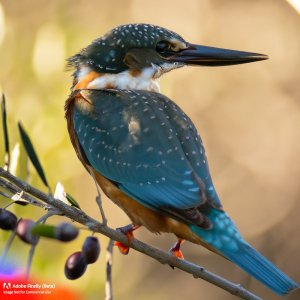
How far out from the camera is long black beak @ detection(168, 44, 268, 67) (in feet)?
11.3

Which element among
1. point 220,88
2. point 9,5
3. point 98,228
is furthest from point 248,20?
point 98,228

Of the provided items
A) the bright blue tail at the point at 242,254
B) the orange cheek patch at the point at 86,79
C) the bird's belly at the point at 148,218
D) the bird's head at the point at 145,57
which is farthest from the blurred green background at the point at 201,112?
the bright blue tail at the point at 242,254

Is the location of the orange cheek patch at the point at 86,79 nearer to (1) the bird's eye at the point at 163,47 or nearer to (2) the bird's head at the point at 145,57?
(2) the bird's head at the point at 145,57

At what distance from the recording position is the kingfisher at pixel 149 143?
273 cm

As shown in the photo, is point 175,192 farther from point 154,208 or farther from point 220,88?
point 220,88

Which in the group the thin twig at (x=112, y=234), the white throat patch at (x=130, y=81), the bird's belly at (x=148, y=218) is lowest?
the bird's belly at (x=148, y=218)

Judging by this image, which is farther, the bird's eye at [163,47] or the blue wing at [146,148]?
the bird's eye at [163,47]

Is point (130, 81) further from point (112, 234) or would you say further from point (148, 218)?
point (112, 234)

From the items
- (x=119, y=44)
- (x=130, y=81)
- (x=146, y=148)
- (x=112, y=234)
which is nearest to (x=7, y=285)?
(x=112, y=234)

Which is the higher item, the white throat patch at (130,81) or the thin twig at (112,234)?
the white throat patch at (130,81)

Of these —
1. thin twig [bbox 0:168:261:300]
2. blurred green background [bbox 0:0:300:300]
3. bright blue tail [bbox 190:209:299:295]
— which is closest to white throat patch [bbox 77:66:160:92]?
blurred green background [bbox 0:0:300:300]

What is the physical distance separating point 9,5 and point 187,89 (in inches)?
46.0

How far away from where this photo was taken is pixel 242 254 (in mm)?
2664

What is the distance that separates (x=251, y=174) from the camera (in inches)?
198
